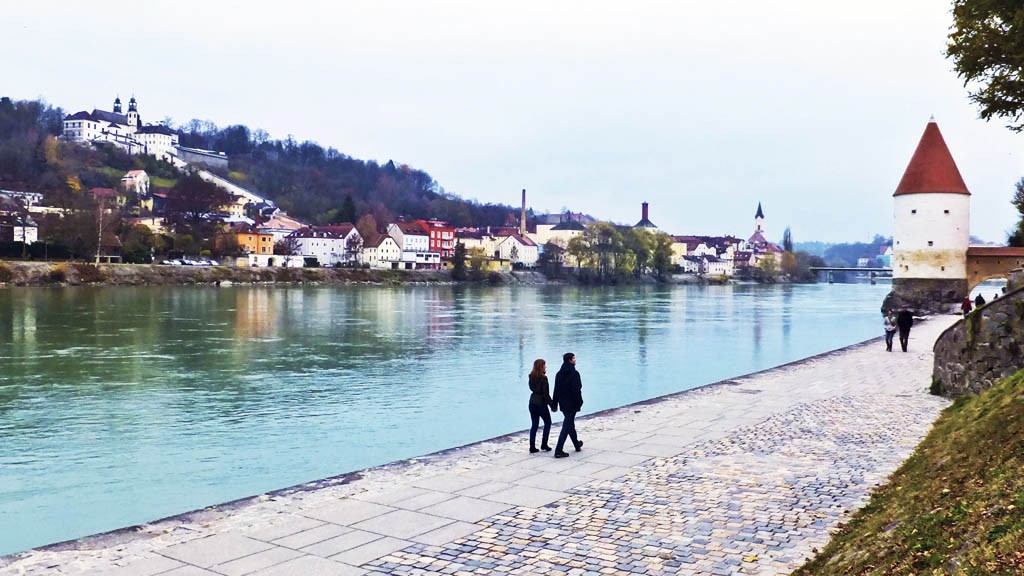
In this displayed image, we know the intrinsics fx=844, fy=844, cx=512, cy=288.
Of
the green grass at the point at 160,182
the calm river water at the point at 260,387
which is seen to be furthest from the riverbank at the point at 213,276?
the green grass at the point at 160,182

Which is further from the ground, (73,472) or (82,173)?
(82,173)

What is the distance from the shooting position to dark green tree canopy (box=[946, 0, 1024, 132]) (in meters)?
13.9

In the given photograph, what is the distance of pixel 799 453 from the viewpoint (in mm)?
8812

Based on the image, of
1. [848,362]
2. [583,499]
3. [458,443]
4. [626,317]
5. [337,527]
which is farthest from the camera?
[626,317]

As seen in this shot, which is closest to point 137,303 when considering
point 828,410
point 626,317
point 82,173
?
point 626,317

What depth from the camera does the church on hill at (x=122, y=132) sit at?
12281cm

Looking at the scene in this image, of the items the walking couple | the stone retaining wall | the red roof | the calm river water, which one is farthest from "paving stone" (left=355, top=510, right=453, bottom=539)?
the red roof

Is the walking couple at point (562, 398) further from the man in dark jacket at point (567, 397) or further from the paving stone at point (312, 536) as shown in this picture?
the paving stone at point (312, 536)

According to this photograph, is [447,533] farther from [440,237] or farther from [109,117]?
[109,117]

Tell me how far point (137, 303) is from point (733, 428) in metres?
39.7

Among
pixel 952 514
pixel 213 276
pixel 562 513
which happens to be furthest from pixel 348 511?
pixel 213 276

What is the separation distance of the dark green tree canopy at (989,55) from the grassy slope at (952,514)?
879 centimetres

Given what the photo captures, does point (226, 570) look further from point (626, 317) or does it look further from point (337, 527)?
point (626, 317)

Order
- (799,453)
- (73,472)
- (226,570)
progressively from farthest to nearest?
(73,472), (799,453), (226,570)
